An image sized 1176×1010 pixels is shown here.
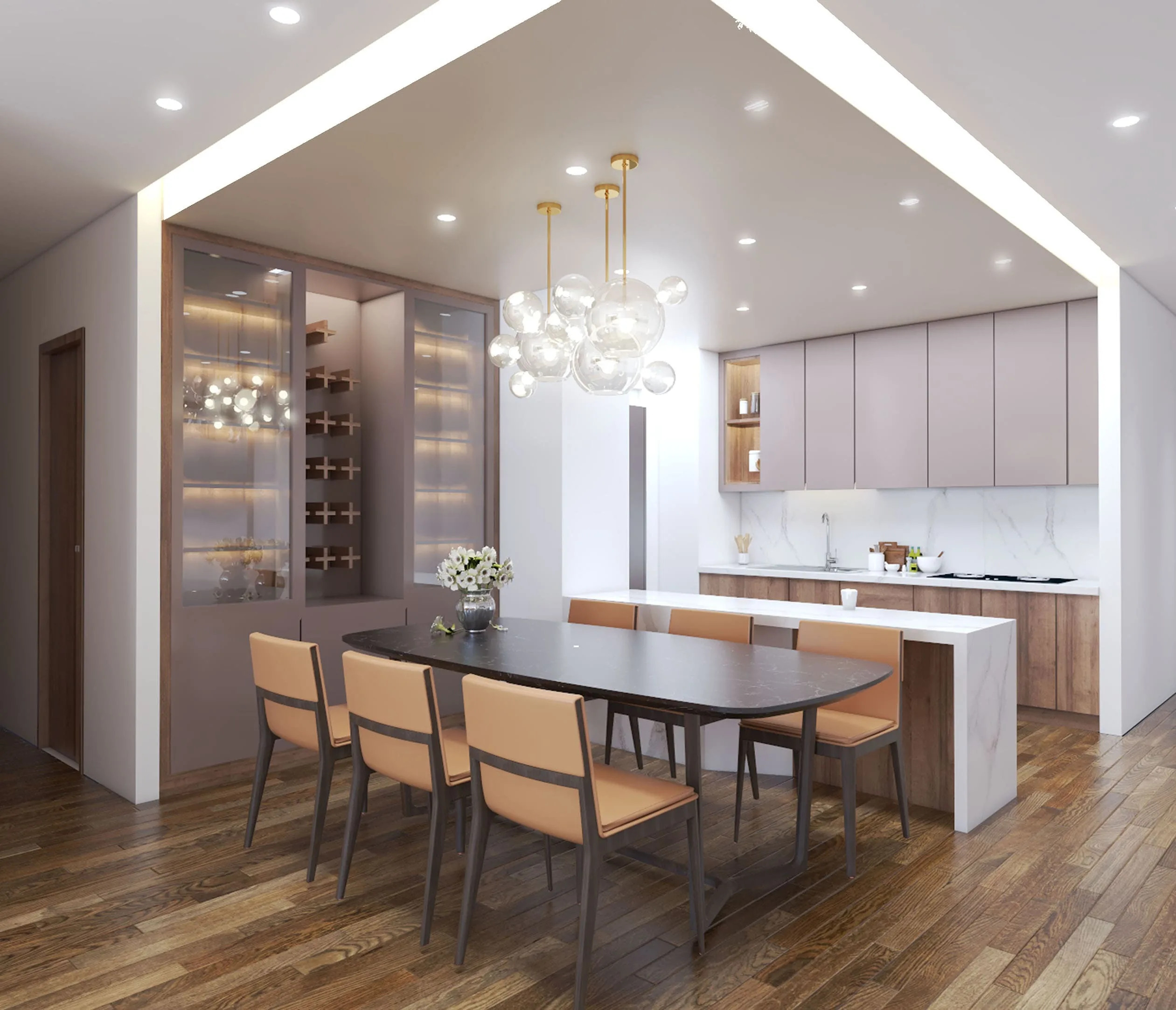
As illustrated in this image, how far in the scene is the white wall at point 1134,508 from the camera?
5059 millimetres

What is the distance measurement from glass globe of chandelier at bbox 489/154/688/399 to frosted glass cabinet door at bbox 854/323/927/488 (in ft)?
10.4

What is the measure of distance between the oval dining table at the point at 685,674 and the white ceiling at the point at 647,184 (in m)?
1.88

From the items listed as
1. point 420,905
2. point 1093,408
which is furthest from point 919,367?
point 420,905

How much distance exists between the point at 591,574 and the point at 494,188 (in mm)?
2611

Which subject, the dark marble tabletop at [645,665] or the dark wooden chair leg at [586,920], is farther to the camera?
the dark marble tabletop at [645,665]

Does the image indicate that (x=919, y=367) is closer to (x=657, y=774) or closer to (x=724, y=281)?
(x=724, y=281)

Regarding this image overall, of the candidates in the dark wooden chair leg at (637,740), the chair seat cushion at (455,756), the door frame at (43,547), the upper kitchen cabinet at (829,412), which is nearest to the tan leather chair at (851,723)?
the dark wooden chair leg at (637,740)

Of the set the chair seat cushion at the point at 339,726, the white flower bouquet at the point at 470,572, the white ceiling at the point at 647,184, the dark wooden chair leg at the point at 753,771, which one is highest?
the white ceiling at the point at 647,184

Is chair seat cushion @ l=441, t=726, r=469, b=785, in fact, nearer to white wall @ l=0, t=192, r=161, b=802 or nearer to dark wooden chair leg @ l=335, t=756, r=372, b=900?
dark wooden chair leg @ l=335, t=756, r=372, b=900

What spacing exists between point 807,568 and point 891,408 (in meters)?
1.50

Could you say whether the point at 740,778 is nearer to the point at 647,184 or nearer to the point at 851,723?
the point at 851,723

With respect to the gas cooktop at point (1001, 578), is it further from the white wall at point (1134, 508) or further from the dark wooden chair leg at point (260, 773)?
the dark wooden chair leg at point (260, 773)

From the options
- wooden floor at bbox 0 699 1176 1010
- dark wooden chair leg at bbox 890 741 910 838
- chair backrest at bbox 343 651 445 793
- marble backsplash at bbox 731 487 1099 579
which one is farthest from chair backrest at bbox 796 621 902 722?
marble backsplash at bbox 731 487 1099 579

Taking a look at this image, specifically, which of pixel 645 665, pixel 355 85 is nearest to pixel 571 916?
pixel 645 665
